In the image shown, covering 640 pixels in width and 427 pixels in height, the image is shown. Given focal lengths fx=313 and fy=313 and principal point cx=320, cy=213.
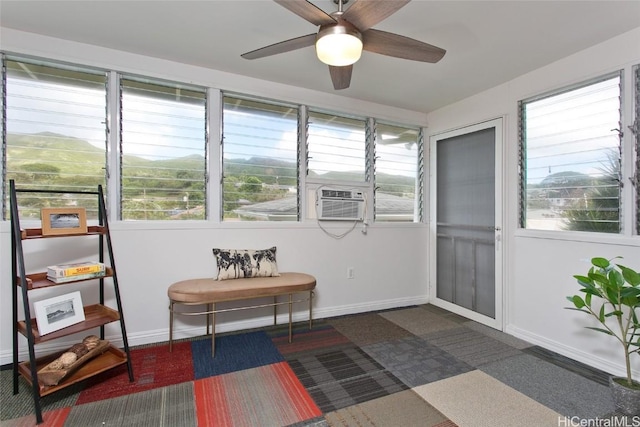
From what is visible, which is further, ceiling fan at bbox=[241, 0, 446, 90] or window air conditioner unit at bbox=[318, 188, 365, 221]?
window air conditioner unit at bbox=[318, 188, 365, 221]

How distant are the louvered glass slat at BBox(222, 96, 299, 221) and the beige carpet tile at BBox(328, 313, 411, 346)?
1237mm

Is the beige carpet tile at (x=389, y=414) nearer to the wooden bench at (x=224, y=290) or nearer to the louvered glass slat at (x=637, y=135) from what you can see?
the wooden bench at (x=224, y=290)

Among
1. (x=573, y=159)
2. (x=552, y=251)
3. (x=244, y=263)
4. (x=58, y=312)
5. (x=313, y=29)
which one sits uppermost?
(x=313, y=29)

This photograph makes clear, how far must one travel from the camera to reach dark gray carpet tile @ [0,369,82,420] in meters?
1.84

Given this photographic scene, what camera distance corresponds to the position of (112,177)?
2662mm

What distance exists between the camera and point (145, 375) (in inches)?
87.7

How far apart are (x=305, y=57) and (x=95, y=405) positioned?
2870mm

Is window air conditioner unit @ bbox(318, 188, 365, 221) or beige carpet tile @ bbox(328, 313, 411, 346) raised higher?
window air conditioner unit @ bbox(318, 188, 365, 221)

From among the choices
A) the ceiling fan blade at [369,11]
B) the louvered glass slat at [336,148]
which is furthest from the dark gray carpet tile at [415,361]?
the ceiling fan blade at [369,11]

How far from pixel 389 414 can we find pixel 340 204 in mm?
2117

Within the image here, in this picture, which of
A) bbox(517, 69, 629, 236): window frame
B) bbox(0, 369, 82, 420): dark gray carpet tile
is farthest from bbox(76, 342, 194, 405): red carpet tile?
bbox(517, 69, 629, 236): window frame

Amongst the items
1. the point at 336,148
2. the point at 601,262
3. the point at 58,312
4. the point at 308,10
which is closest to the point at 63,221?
the point at 58,312

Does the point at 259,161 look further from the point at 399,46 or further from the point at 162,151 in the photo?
the point at 399,46

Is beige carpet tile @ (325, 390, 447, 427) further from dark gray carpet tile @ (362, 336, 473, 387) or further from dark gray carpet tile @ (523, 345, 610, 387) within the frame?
dark gray carpet tile @ (523, 345, 610, 387)
